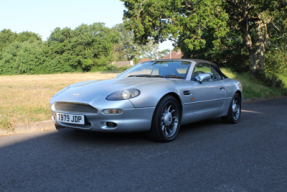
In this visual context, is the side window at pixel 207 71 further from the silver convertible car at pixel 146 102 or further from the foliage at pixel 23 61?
the foliage at pixel 23 61

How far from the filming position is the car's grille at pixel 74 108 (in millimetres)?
4137

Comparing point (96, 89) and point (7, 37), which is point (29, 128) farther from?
point (7, 37)

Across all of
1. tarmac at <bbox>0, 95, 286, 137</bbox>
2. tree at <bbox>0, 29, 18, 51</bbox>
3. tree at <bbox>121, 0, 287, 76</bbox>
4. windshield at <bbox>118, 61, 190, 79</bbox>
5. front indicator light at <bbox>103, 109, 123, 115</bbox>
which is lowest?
tarmac at <bbox>0, 95, 286, 137</bbox>

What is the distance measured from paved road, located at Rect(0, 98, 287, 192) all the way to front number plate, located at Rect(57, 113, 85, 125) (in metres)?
0.36

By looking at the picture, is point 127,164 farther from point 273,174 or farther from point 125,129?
point 273,174

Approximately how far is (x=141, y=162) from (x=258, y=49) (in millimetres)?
18615

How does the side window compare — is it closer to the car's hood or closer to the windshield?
the windshield

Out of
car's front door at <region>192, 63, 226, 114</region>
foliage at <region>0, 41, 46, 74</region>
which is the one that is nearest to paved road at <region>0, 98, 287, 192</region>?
car's front door at <region>192, 63, 226, 114</region>

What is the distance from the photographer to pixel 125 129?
4.13 meters

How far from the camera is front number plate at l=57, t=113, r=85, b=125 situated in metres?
4.14

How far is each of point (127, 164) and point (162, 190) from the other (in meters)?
0.84

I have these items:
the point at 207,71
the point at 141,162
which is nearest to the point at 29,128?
the point at 141,162

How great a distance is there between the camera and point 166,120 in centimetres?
452

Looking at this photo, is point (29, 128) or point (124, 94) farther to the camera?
point (29, 128)
